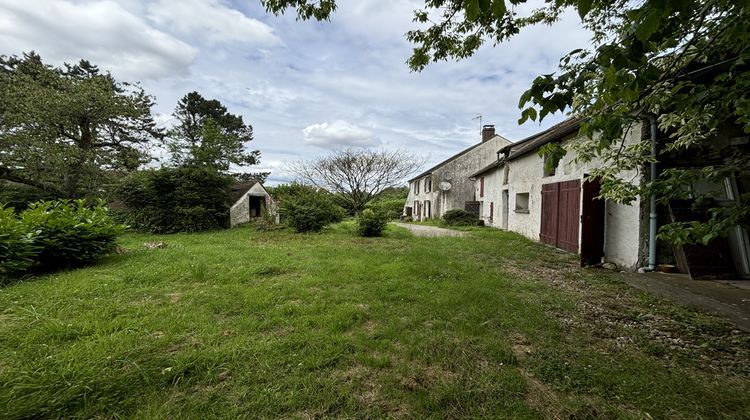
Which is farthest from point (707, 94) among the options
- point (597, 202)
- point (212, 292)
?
point (212, 292)

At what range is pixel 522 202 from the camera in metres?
11.3

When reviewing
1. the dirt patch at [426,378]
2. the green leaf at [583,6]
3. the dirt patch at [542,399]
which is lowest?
the dirt patch at [426,378]

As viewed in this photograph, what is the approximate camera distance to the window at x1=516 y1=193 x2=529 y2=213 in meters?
10.9

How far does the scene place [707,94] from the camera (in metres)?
2.37

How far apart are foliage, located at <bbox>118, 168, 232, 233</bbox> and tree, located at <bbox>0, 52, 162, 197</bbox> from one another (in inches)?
118

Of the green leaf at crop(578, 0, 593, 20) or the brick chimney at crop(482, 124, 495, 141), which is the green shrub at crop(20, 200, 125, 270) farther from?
the brick chimney at crop(482, 124, 495, 141)

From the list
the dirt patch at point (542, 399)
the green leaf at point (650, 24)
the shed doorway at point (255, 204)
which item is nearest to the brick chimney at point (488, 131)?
the shed doorway at point (255, 204)

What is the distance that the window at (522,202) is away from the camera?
431 inches

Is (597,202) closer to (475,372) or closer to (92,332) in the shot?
(475,372)

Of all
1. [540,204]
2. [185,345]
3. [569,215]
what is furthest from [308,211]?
[185,345]

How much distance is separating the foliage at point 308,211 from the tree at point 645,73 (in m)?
8.31

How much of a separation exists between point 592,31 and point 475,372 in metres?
6.14

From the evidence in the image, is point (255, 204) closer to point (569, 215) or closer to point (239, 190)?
point (239, 190)

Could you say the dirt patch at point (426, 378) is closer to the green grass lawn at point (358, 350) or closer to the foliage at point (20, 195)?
the green grass lawn at point (358, 350)
